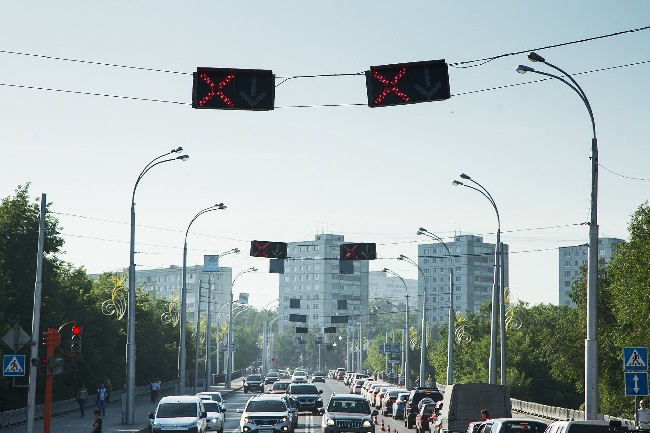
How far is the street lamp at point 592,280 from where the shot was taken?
27.5 metres

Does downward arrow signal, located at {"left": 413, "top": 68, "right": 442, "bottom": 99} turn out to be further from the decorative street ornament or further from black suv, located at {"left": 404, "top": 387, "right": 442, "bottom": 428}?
the decorative street ornament

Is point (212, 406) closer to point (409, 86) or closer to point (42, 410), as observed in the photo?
point (42, 410)

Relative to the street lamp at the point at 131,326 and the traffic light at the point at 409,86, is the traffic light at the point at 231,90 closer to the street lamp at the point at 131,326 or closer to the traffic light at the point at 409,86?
the traffic light at the point at 409,86

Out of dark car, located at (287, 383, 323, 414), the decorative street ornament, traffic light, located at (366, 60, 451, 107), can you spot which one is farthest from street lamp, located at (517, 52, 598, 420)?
the decorative street ornament

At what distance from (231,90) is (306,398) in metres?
38.9

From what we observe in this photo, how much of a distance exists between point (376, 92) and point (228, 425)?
3339 centimetres

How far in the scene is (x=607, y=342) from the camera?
227ft

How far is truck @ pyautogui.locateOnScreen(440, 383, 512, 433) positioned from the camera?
3725 centimetres

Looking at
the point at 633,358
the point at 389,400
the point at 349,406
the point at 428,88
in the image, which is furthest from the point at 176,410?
the point at 389,400

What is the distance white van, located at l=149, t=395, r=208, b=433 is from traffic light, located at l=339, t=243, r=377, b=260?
30395mm

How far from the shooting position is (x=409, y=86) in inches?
867

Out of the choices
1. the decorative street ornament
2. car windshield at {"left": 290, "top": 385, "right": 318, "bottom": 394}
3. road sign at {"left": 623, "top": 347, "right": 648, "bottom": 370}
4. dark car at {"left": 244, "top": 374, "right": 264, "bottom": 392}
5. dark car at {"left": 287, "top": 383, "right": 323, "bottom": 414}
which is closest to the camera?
road sign at {"left": 623, "top": 347, "right": 648, "bottom": 370}

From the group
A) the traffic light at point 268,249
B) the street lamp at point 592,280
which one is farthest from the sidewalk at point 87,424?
the street lamp at point 592,280

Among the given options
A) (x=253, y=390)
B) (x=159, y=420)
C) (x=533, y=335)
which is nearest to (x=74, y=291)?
(x=159, y=420)
